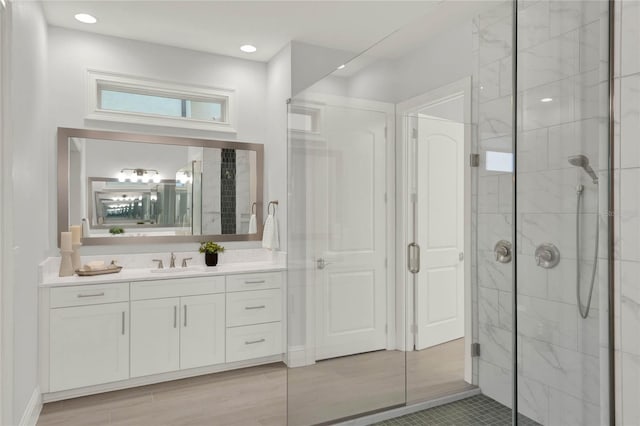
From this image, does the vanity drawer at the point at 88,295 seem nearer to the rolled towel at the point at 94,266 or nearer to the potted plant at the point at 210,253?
the rolled towel at the point at 94,266

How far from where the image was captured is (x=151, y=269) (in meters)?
3.48

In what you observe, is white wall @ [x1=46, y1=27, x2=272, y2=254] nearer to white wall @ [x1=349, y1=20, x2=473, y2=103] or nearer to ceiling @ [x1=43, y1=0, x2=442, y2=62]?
ceiling @ [x1=43, y1=0, x2=442, y2=62]

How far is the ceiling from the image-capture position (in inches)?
115

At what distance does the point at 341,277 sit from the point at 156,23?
8.38 feet

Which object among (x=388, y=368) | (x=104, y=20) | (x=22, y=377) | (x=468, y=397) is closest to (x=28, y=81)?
(x=104, y=20)

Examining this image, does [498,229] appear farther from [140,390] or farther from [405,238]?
[140,390]

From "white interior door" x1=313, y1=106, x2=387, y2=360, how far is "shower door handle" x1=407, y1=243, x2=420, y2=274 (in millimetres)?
146

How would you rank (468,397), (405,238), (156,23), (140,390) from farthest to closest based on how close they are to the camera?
(156,23) → (140,390) → (405,238) → (468,397)

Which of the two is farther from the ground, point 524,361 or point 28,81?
point 28,81

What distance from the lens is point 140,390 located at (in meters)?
2.99

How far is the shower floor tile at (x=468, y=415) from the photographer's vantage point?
4.64ft

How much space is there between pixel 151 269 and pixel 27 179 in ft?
4.24

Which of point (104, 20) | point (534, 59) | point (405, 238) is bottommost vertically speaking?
point (405, 238)

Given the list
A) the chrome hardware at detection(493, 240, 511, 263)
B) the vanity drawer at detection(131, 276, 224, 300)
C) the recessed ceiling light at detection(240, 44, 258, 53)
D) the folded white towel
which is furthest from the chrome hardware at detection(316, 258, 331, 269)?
the recessed ceiling light at detection(240, 44, 258, 53)
